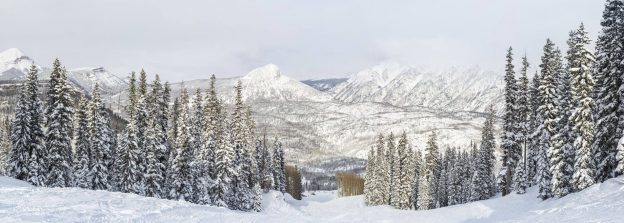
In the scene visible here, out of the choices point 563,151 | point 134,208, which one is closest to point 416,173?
point 563,151

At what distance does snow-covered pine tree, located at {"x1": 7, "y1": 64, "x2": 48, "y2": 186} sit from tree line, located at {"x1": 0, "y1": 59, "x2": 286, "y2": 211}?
84 mm

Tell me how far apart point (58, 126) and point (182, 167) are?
41.6 feet

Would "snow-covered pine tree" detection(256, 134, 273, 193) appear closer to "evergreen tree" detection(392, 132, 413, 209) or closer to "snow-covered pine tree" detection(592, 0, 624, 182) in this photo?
"evergreen tree" detection(392, 132, 413, 209)

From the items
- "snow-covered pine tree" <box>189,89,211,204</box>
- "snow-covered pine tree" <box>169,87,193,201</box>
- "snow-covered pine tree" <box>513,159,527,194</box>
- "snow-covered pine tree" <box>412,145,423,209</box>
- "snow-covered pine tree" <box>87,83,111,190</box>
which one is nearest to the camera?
"snow-covered pine tree" <box>87,83,111,190</box>

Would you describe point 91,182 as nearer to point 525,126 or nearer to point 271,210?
point 271,210

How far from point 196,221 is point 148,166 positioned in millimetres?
26308

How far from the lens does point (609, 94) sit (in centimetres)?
4016

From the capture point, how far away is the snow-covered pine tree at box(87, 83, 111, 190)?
53062mm

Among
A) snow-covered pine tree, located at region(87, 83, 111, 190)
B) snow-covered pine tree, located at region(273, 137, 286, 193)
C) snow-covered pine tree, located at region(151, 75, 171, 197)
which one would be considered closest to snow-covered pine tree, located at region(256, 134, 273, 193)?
snow-covered pine tree, located at region(273, 137, 286, 193)

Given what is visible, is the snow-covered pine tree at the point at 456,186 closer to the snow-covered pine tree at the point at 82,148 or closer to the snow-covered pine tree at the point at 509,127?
the snow-covered pine tree at the point at 509,127

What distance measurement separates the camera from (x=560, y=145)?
46.3m

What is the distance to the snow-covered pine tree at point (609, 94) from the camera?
39500 mm

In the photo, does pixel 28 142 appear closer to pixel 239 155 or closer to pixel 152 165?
pixel 152 165

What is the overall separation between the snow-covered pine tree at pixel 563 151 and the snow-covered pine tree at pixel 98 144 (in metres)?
43.7
